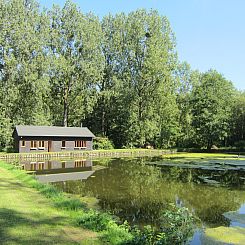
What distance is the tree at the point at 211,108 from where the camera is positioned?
6034 centimetres

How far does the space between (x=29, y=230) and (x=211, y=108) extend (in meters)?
57.6

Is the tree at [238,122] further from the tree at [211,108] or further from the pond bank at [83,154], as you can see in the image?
the pond bank at [83,154]

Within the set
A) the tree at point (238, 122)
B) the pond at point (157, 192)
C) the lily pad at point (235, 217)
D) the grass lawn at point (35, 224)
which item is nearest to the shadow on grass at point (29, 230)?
the grass lawn at point (35, 224)

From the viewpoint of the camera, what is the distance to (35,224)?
894 centimetres

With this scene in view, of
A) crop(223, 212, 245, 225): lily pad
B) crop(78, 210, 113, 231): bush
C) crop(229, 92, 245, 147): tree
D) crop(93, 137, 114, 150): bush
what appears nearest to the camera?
crop(78, 210, 113, 231): bush

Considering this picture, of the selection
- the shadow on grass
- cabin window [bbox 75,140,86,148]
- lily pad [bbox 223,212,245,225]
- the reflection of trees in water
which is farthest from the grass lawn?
cabin window [bbox 75,140,86,148]

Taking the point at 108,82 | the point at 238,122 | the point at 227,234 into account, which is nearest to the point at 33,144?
the point at 108,82

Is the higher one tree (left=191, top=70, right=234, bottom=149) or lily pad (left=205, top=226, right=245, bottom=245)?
tree (left=191, top=70, right=234, bottom=149)

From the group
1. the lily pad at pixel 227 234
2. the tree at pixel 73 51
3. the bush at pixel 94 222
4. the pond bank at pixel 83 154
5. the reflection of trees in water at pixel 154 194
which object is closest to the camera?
the bush at pixel 94 222

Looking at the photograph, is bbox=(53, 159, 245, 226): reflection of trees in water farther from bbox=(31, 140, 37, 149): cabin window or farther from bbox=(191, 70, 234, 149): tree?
bbox=(191, 70, 234, 149): tree

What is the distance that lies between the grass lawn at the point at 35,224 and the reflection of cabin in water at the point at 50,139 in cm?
2963

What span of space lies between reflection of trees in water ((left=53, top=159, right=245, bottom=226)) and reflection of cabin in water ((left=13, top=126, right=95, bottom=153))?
19139 mm

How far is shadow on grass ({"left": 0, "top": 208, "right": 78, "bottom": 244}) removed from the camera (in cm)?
759

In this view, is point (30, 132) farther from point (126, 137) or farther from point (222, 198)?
point (222, 198)
